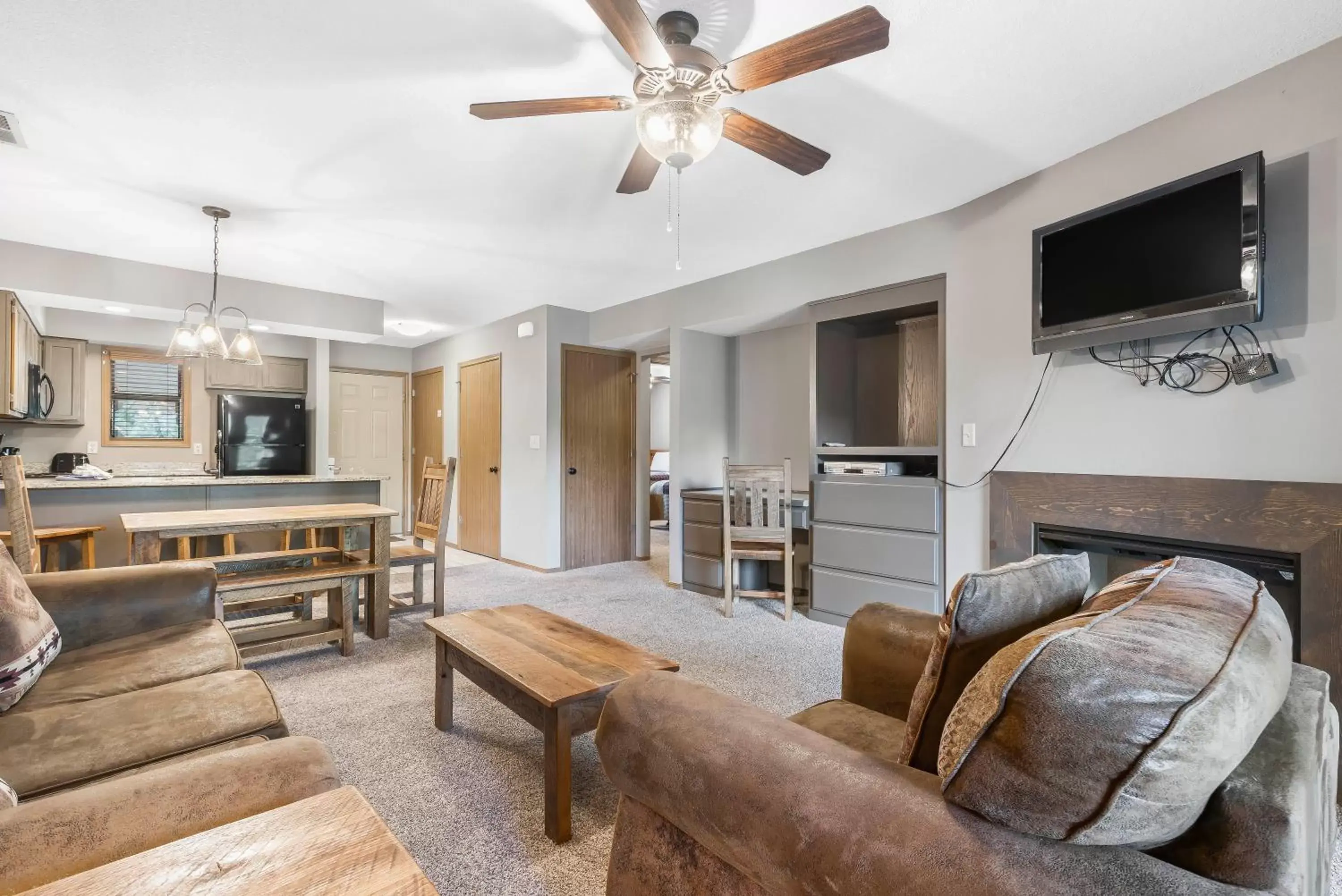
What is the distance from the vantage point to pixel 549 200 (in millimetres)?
3172

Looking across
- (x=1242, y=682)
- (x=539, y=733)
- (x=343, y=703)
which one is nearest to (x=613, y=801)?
(x=539, y=733)

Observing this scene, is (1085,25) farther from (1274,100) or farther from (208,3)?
(208,3)

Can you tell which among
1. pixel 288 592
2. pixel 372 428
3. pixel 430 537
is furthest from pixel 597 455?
pixel 372 428

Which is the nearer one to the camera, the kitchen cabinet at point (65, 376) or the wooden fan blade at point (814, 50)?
the wooden fan blade at point (814, 50)

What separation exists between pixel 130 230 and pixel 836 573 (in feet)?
15.5

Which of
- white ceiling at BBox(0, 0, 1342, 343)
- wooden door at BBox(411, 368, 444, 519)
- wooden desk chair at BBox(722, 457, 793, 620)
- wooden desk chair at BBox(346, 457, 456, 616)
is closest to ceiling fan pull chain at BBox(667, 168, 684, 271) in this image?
white ceiling at BBox(0, 0, 1342, 343)

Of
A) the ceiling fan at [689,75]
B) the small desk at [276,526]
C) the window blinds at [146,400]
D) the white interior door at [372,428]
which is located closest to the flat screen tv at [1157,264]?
the ceiling fan at [689,75]

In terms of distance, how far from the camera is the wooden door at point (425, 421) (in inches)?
276

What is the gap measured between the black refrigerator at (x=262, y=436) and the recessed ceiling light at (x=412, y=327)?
1.26 meters

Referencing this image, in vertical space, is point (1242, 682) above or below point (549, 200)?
below

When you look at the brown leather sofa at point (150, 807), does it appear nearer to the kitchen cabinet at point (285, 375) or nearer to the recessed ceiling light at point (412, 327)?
the recessed ceiling light at point (412, 327)

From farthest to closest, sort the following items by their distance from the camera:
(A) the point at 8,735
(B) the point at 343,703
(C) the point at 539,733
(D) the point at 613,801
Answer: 1. (B) the point at 343,703
2. (C) the point at 539,733
3. (D) the point at 613,801
4. (A) the point at 8,735

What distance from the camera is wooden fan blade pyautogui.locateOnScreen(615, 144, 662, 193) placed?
218 cm

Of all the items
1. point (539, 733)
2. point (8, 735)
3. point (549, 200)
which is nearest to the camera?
point (8, 735)
